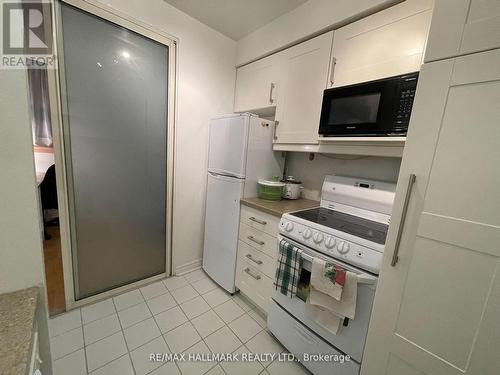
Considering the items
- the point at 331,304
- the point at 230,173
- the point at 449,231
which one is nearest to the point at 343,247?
the point at 331,304

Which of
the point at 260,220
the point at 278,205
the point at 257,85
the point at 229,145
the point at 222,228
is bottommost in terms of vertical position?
the point at 222,228

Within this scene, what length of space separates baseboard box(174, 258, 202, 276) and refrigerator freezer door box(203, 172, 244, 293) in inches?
6.1

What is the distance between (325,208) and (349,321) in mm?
835

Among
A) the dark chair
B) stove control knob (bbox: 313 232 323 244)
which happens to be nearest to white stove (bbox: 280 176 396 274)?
stove control knob (bbox: 313 232 323 244)

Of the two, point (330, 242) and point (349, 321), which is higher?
point (330, 242)

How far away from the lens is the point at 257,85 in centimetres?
203

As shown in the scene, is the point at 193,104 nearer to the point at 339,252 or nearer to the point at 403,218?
the point at 339,252

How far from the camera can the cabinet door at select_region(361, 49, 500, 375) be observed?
27.1 inches

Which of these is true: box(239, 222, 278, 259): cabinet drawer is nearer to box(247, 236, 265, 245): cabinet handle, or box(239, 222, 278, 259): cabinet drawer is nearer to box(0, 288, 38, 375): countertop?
box(247, 236, 265, 245): cabinet handle

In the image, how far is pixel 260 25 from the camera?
190cm

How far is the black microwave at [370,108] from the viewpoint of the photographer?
3.59 feet

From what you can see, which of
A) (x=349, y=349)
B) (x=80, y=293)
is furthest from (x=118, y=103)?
(x=349, y=349)

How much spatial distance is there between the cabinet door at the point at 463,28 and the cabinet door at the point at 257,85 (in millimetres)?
1226

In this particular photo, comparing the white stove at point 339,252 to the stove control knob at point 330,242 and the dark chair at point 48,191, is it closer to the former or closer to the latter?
the stove control knob at point 330,242
